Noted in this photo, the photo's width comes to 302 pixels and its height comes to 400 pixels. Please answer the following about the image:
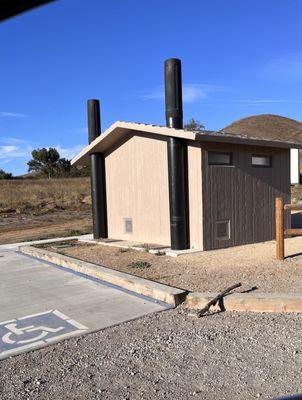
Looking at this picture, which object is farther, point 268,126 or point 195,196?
point 268,126

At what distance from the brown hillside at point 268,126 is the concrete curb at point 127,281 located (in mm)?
113242

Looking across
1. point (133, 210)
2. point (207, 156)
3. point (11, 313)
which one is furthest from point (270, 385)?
point (133, 210)

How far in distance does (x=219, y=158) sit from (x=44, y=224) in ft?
39.8

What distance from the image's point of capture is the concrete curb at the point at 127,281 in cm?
597

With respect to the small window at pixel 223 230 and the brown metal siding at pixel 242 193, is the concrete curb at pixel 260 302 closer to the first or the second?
the brown metal siding at pixel 242 193

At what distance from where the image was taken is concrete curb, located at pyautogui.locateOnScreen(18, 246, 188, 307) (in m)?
5.97

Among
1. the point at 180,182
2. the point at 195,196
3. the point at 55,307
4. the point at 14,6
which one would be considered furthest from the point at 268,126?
the point at 14,6

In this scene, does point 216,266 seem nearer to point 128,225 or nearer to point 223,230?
point 223,230

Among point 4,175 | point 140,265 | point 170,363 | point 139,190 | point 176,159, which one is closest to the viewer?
point 170,363

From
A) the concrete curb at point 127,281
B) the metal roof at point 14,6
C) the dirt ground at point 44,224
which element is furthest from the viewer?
the dirt ground at point 44,224

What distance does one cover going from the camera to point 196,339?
15.3 feet

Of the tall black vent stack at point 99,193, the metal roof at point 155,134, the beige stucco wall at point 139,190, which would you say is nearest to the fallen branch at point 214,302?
the metal roof at point 155,134

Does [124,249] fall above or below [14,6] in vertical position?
below

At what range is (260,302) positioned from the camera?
5.43 m
